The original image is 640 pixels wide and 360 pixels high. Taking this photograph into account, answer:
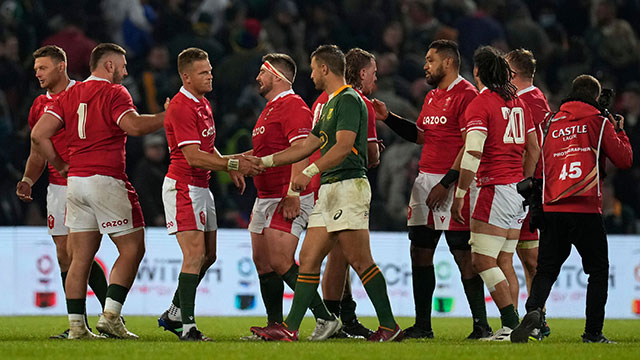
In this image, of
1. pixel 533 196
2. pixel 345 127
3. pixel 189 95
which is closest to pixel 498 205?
pixel 533 196

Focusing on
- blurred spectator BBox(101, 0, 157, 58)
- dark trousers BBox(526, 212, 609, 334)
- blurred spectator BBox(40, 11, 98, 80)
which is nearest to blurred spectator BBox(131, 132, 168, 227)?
blurred spectator BBox(40, 11, 98, 80)

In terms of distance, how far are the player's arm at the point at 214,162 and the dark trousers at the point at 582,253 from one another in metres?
2.36

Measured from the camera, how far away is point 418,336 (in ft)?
27.8

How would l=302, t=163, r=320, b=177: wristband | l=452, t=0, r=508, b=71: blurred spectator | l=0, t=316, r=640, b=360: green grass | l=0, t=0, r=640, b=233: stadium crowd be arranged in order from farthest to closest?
l=452, t=0, r=508, b=71: blurred spectator → l=0, t=0, r=640, b=233: stadium crowd → l=302, t=163, r=320, b=177: wristband → l=0, t=316, r=640, b=360: green grass

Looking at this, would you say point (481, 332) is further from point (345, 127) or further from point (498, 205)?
point (345, 127)

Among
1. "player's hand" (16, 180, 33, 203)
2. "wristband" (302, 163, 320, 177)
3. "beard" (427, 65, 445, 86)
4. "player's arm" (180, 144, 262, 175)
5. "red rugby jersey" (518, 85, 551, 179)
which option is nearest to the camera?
"wristband" (302, 163, 320, 177)

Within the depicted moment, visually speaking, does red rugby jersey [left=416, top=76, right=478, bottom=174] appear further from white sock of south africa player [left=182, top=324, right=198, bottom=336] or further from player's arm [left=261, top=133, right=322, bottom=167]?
white sock of south africa player [left=182, top=324, right=198, bottom=336]

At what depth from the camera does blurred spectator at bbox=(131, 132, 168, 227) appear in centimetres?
1341

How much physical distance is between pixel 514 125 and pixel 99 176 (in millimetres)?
3419

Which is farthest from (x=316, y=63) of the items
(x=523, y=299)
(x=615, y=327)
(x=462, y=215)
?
(x=523, y=299)

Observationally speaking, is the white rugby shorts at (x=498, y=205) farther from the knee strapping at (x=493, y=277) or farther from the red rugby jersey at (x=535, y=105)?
the red rugby jersey at (x=535, y=105)

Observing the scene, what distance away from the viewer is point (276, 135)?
322 inches

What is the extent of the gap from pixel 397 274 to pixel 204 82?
18.4ft

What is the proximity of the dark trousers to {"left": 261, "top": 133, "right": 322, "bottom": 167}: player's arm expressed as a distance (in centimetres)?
198
